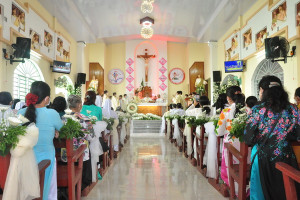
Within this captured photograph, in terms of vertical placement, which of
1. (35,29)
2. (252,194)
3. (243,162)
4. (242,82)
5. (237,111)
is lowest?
(252,194)

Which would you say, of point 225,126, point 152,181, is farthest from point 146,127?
point 225,126

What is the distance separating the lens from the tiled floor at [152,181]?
376 cm

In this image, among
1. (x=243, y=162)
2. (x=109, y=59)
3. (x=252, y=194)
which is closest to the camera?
(x=252, y=194)

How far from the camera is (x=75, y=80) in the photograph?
13.5 metres

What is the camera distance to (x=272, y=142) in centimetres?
230

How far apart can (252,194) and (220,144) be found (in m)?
1.92

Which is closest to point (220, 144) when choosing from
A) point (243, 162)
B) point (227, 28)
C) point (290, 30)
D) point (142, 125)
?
point (243, 162)

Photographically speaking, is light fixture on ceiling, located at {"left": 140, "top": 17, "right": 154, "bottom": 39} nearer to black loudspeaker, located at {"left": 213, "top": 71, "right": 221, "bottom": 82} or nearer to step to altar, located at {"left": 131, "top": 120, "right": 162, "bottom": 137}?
black loudspeaker, located at {"left": 213, "top": 71, "right": 221, "bottom": 82}

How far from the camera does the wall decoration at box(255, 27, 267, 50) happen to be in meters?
8.49

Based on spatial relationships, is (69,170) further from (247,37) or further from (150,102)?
(150,102)

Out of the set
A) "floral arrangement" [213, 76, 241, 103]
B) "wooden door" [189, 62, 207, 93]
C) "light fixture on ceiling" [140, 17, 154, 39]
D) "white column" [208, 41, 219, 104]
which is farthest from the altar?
"light fixture on ceiling" [140, 17, 154, 39]

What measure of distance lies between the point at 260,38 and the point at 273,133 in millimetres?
7202

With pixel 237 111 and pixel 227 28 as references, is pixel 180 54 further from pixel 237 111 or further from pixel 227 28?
pixel 237 111

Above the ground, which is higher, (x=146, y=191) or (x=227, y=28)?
(x=227, y=28)
